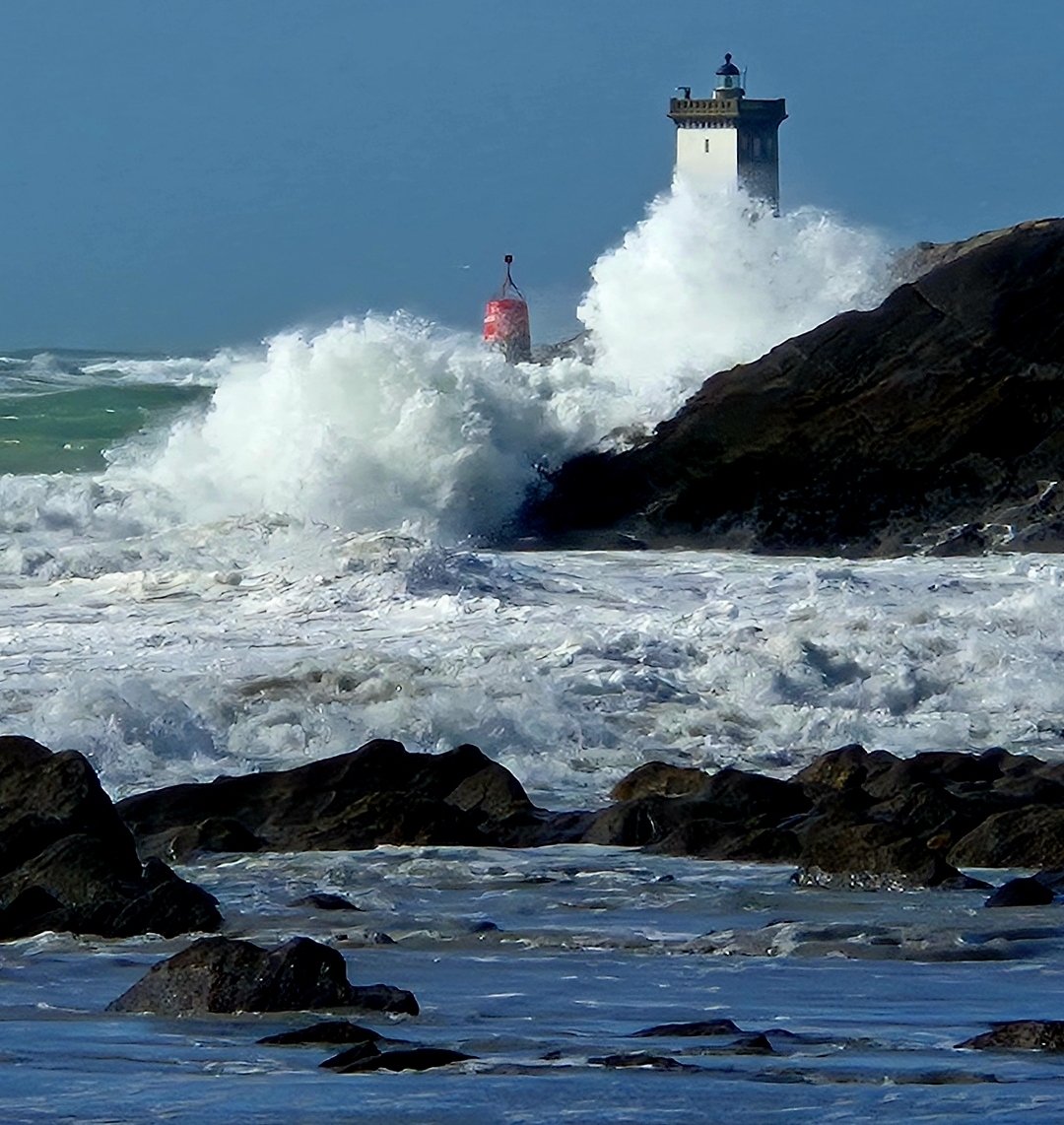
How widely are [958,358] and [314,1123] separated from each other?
1675 centimetres

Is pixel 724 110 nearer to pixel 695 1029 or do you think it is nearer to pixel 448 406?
pixel 448 406

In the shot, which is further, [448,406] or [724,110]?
[724,110]

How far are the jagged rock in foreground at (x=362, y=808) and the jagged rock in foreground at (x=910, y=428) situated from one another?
32.3ft

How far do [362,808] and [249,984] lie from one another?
4574mm

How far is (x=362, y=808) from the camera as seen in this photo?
10969 mm

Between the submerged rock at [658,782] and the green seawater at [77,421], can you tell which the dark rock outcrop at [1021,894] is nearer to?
the submerged rock at [658,782]

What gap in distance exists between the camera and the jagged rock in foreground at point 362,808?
1072cm

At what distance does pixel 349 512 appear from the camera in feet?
73.3

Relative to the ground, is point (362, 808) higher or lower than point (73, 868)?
higher

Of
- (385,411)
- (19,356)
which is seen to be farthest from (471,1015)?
(19,356)

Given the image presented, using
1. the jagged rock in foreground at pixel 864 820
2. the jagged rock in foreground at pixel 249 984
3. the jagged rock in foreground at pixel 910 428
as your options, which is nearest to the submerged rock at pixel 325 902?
the jagged rock in foreground at pixel 864 820

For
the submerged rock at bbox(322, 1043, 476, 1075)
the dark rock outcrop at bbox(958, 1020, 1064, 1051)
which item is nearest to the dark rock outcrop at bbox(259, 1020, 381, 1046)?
the submerged rock at bbox(322, 1043, 476, 1075)

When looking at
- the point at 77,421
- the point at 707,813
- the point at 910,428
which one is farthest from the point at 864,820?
the point at 77,421

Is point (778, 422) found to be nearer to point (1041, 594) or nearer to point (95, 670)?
point (1041, 594)
